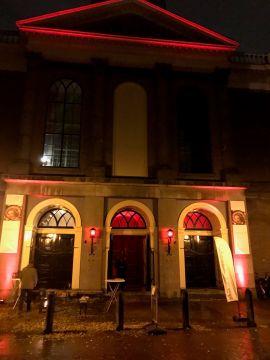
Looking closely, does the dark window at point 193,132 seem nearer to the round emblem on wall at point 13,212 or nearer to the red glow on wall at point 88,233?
the red glow on wall at point 88,233

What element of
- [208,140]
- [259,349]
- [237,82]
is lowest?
[259,349]

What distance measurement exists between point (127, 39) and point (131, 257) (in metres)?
12.1

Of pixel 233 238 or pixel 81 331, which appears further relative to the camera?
pixel 233 238

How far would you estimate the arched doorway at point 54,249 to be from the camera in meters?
15.6

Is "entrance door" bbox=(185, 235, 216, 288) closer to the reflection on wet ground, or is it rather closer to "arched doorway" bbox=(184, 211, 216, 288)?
"arched doorway" bbox=(184, 211, 216, 288)

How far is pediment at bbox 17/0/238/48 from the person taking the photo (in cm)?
1784

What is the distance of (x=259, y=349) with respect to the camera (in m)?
7.42

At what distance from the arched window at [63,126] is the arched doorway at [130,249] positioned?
4000 millimetres

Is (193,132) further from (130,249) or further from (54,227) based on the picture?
(54,227)

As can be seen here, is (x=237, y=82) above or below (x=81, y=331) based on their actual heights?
above

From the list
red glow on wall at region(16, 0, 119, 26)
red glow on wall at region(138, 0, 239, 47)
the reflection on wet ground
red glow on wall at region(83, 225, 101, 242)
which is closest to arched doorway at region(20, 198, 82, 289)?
red glow on wall at region(83, 225, 101, 242)

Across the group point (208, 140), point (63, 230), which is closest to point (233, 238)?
point (208, 140)

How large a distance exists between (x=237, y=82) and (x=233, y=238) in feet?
31.8

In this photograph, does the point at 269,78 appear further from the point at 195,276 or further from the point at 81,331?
the point at 81,331
